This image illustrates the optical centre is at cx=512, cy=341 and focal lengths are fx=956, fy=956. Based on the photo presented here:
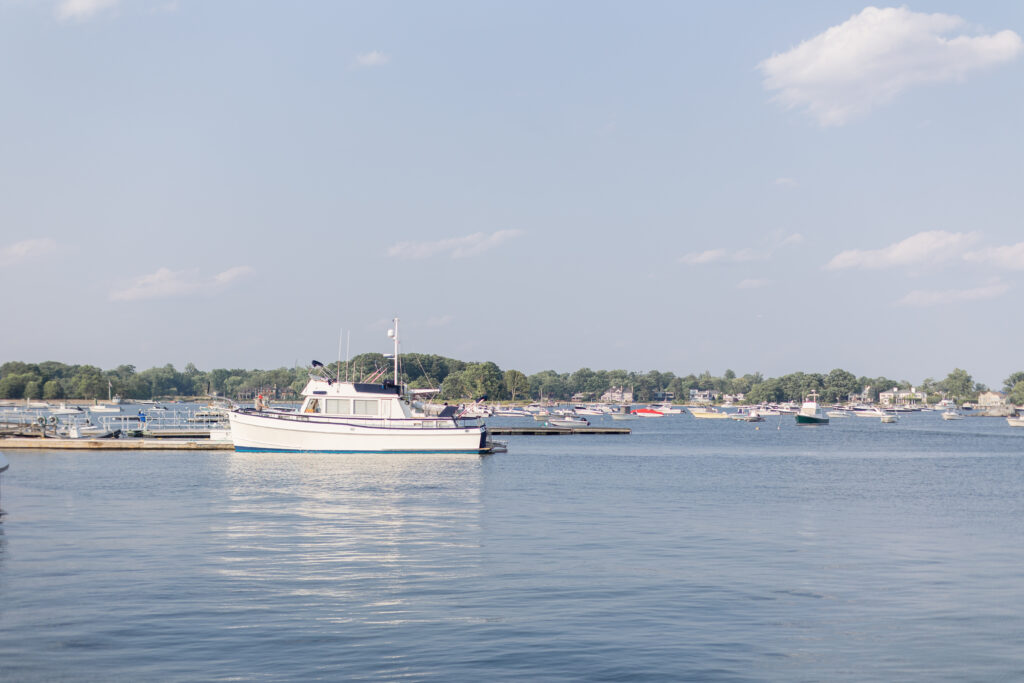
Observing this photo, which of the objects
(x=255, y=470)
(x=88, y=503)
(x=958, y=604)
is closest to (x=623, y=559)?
(x=958, y=604)

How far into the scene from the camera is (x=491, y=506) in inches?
1778

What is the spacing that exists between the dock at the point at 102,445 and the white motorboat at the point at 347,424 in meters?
5.86

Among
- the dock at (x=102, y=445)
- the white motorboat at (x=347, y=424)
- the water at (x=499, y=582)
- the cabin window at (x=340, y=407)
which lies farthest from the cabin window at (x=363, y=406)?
the water at (x=499, y=582)

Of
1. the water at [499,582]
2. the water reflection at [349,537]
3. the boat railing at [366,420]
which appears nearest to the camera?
the water at [499,582]

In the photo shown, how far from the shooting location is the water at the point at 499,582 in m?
18.1

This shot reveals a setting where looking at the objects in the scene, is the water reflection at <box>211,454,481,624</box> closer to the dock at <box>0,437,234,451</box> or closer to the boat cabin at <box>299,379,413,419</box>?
the boat cabin at <box>299,379,413,419</box>

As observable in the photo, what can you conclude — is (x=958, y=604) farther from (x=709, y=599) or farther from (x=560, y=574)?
(x=560, y=574)

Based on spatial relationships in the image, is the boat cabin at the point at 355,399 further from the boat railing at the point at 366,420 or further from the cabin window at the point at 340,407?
the boat railing at the point at 366,420

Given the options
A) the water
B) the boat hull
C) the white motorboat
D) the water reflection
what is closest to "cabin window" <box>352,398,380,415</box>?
the white motorboat

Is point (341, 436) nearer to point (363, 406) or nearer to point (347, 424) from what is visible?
point (347, 424)

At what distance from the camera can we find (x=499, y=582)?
25.8 meters

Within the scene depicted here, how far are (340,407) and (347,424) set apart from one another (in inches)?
65.6

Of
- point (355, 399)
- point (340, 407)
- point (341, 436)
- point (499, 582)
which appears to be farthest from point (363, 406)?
point (499, 582)

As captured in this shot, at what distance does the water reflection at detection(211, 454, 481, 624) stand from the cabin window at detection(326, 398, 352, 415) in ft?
34.4
